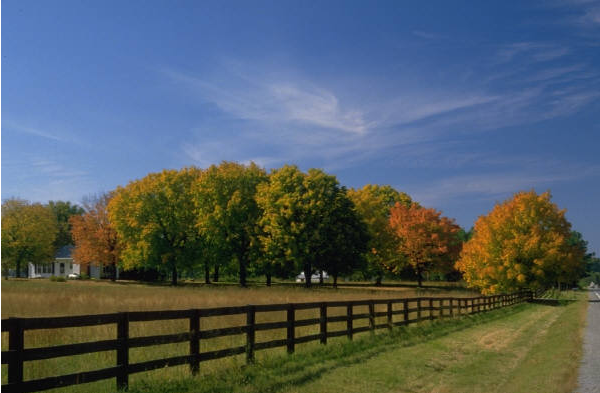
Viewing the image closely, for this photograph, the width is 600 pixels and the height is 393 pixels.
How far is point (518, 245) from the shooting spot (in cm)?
5125

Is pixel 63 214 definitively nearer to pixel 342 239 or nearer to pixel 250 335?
pixel 342 239

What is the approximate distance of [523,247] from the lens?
51.0 metres

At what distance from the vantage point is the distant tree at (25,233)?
77106 millimetres

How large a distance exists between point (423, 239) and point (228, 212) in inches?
1140

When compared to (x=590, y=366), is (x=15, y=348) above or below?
above

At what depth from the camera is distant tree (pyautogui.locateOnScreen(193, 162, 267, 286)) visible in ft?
201

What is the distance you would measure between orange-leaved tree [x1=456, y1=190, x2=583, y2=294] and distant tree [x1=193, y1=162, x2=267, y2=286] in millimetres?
23432

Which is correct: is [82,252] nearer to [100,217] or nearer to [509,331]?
[100,217]

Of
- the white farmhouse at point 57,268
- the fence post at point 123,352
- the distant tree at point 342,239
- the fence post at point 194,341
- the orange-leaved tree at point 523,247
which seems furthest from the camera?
the white farmhouse at point 57,268

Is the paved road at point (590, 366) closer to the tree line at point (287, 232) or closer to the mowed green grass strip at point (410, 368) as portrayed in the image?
the mowed green grass strip at point (410, 368)

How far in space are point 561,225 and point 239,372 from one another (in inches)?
1928

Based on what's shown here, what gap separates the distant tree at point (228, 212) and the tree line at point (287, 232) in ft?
0.38

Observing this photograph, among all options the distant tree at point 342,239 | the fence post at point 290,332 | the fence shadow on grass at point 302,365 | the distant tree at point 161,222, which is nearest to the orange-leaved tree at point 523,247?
the distant tree at point 342,239

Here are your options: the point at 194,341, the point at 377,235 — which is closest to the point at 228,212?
the point at 377,235
